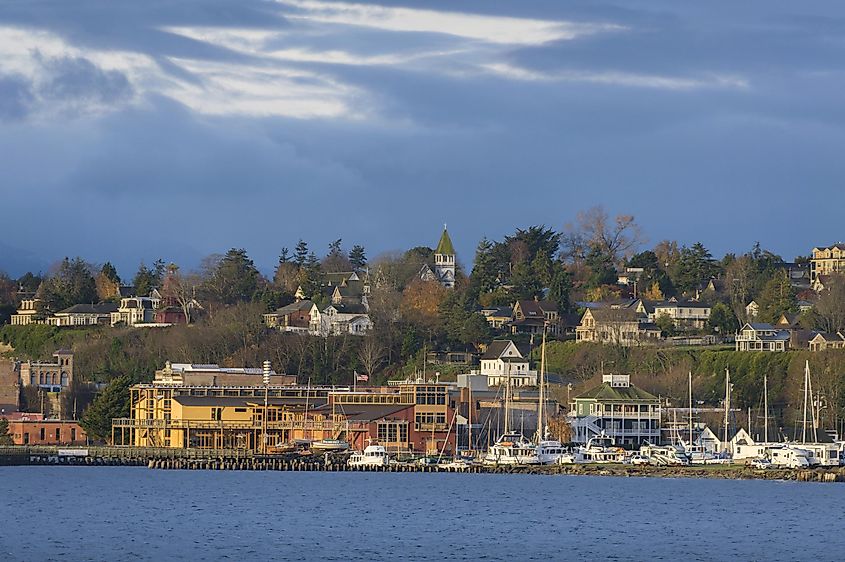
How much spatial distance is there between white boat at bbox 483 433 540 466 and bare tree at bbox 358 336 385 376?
29223 millimetres

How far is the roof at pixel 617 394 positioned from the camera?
111000mm

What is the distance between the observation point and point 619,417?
4360 inches

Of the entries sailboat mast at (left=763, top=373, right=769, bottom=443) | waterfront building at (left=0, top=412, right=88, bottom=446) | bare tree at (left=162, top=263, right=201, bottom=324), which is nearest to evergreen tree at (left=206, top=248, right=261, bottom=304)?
bare tree at (left=162, top=263, right=201, bottom=324)

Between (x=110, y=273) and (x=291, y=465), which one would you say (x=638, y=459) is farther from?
(x=110, y=273)

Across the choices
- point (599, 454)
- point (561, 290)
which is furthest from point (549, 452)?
point (561, 290)

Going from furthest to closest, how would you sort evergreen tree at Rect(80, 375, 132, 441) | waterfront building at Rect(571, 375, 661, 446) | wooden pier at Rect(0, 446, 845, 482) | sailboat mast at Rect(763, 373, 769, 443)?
1. evergreen tree at Rect(80, 375, 132, 441)
2. waterfront building at Rect(571, 375, 661, 446)
3. sailboat mast at Rect(763, 373, 769, 443)
4. wooden pier at Rect(0, 446, 845, 482)

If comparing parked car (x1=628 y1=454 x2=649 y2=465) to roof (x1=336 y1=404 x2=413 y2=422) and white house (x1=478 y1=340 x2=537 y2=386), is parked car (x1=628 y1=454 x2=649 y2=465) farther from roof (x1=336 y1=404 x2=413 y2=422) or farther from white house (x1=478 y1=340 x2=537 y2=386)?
white house (x1=478 y1=340 x2=537 y2=386)

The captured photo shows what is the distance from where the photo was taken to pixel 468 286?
489ft

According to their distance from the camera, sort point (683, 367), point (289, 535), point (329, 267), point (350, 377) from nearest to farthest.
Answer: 1. point (289, 535)
2. point (683, 367)
3. point (350, 377)
4. point (329, 267)

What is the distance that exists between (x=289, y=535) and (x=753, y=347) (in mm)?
59336

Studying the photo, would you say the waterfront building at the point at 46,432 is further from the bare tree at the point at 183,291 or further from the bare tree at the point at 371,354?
the bare tree at the point at 183,291

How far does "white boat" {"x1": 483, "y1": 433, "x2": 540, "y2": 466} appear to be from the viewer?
4001 inches

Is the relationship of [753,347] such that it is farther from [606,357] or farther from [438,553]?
[438,553]

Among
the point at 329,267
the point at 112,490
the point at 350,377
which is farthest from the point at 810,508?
the point at 329,267
